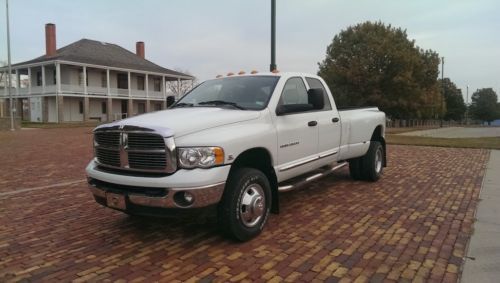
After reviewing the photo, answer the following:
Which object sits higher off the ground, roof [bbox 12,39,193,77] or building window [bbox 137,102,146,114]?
roof [bbox 12,39,193,77]

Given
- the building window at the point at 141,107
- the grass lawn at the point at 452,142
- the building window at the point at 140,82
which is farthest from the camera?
the building window at the point at 141,107

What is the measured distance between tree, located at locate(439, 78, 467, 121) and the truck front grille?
300 feet

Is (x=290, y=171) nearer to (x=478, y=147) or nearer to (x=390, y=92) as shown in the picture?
(x=478, y=147)

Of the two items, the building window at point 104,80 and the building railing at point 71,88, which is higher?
the building window at point 104,80

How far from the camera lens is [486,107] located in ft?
364

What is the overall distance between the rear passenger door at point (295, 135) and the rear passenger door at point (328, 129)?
19cm

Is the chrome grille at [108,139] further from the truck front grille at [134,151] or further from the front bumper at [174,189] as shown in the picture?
the front bumper at [174,189]

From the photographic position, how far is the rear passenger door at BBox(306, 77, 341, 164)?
6.17m

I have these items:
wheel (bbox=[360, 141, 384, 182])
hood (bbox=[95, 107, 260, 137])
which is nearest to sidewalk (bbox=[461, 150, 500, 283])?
wheel (bbox=[360, 141, 384, 182])

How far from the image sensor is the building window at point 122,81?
48.5 metres

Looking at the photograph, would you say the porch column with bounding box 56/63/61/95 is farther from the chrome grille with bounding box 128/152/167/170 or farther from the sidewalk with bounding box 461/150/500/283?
the sidewalk with bounding box 461/150/500/283

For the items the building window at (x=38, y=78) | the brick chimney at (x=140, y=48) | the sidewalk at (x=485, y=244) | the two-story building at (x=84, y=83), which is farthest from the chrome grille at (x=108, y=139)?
the brick chimney at (x=140, y=48)

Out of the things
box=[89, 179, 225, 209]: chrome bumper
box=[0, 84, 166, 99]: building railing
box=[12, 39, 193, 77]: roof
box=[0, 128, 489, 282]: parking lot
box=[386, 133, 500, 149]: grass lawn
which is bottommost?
box=[0, 128, 489, 282]: parking lot

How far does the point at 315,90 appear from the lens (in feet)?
17.9
